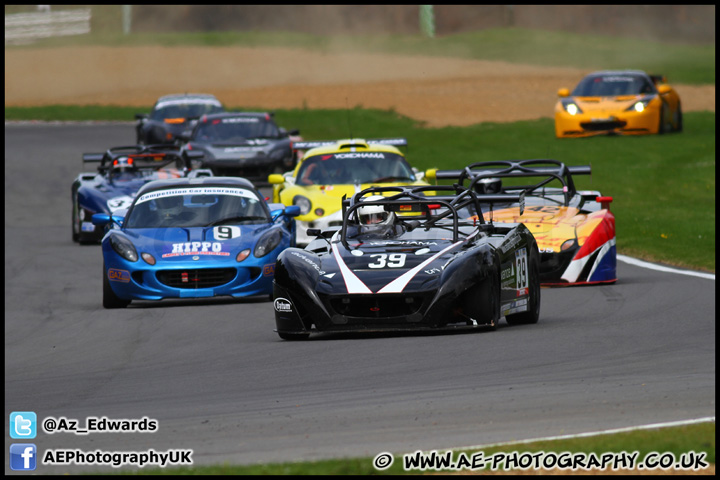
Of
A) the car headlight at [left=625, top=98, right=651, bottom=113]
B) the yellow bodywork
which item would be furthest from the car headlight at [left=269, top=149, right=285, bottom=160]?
the car headlight at [left=625, top=98, right=651, bottom=113]

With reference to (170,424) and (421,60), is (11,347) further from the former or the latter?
(421,60)

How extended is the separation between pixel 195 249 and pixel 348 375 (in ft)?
17.9

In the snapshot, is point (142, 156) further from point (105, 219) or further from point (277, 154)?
point (105, 219)

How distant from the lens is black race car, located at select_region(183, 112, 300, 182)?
26.7m

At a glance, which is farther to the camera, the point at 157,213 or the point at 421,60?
the point at 421,60

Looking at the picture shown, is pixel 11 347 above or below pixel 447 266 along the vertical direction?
below

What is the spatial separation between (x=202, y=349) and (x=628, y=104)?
22135 mm

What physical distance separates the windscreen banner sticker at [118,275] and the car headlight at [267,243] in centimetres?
131

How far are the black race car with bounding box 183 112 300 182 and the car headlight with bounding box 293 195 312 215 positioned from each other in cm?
748

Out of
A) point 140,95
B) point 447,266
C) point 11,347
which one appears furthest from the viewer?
point 140,95

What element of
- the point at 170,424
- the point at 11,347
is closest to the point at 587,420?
the point at 170,424

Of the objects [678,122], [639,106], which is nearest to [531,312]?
[639,106]

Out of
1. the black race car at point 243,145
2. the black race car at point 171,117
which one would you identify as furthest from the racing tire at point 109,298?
the black race car at point 171,117

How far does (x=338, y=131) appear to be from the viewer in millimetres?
38875
